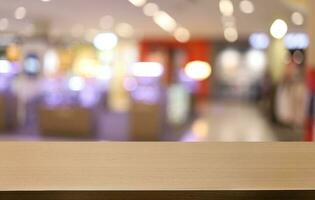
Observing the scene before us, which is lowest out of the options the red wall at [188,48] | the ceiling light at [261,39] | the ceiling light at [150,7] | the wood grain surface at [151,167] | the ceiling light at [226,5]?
the wood grain surface at [151,167]

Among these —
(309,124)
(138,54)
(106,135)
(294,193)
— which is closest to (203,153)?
(294,193)

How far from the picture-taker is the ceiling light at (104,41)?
14.5 metres

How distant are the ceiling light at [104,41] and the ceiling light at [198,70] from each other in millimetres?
5152

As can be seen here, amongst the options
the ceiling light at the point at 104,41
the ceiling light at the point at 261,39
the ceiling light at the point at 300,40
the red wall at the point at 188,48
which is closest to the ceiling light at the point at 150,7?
the ceiling light at the point at 300,40

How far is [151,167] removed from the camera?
1.04 meters

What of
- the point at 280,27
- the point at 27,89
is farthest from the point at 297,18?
the point at 27,89

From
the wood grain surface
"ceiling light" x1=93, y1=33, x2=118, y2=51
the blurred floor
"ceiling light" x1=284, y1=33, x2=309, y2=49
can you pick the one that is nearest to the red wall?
"ceiling light" x1=93, y1=33, x2=118, y2=51

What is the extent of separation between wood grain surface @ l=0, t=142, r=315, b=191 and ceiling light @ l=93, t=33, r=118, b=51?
13.3m

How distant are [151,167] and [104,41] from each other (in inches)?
580

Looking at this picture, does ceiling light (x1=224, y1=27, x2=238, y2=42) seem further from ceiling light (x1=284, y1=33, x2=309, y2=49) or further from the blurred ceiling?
ceiling light (x1=284, y1=33, x2=309, y2=49)

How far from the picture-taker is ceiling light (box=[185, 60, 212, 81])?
21.2 metres

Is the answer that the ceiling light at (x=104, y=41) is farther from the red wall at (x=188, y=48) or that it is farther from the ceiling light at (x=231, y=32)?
the red wall at (x=188, y=48)

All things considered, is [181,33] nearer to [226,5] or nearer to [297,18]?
[297,18]

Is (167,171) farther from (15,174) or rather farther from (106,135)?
(106,135)
